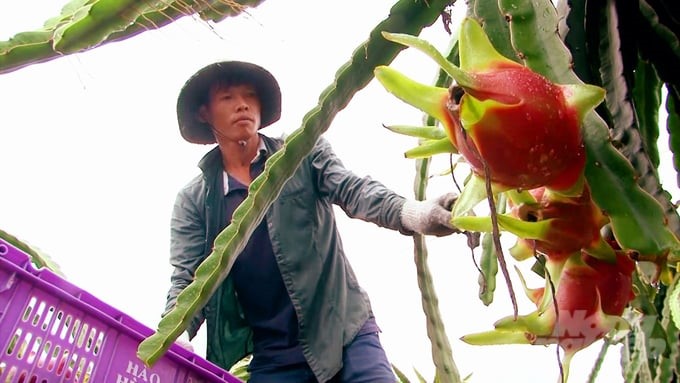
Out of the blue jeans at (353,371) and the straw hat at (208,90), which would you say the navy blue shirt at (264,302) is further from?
the straw hat at (208,90)

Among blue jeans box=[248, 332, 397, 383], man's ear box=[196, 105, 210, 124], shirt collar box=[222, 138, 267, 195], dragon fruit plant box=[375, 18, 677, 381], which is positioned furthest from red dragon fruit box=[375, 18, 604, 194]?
man's ear box=[196, 105, 210, 124]

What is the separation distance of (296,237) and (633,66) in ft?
2.32

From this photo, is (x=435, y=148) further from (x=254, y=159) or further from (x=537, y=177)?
(x=254, y=159)

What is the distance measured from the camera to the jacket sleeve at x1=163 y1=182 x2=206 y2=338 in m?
1.04

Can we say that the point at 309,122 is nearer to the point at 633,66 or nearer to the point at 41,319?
the point at 633,66

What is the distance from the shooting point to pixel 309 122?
0.51 m

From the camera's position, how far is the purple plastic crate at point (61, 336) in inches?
27.2

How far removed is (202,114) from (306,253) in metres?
0.42

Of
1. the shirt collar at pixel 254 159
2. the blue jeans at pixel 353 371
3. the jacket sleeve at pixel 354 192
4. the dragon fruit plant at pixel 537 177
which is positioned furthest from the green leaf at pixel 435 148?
the shirt collar at pixel 254 159

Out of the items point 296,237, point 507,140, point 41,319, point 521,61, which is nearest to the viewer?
point 507,140

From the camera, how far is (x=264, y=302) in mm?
1097

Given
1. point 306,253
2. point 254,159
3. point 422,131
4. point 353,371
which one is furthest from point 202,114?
point 422,131

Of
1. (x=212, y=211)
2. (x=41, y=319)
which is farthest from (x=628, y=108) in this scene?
(x=212, y=211)

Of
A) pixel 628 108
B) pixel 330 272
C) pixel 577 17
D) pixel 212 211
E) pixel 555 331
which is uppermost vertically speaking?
pixel 212 211
